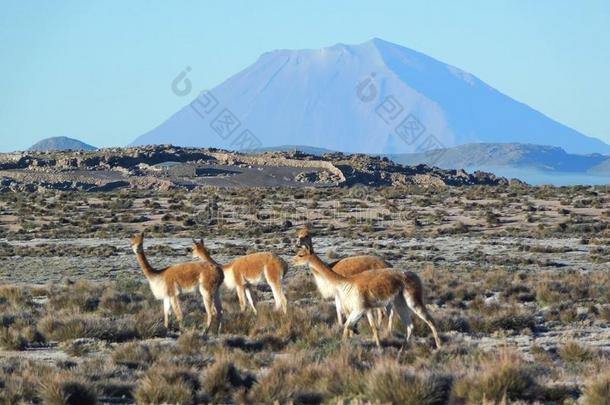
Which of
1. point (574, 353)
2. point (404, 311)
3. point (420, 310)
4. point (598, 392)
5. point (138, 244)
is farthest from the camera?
point (138, 244)

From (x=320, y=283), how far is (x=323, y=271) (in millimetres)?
613

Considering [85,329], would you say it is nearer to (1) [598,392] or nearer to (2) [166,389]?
(2) [166,389]

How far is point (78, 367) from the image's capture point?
39.6ft

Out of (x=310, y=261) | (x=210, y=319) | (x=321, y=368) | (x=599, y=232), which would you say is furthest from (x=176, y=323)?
(x=599, y=232)

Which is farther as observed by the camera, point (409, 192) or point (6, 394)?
point (409, 192)

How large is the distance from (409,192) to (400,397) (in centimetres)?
5078

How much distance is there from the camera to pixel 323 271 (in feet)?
44.7

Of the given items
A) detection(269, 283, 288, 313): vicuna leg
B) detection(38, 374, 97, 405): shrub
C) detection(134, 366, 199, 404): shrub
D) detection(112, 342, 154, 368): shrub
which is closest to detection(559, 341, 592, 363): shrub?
detection(134, 366, 199, 404): shrub

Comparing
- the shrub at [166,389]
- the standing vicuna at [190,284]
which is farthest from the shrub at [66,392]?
the standing vicuna at [190,284]

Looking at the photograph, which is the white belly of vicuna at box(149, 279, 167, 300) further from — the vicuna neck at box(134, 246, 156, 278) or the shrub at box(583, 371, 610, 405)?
the shrub at box(583, 371, 610, 405)

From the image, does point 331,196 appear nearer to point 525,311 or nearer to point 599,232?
point 599,232

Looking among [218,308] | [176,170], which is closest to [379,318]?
[218,308]

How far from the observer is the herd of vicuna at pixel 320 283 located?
12969 millimetres

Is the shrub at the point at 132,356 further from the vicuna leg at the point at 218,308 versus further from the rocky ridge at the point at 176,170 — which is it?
the rocky ridge at the point at 176,170
